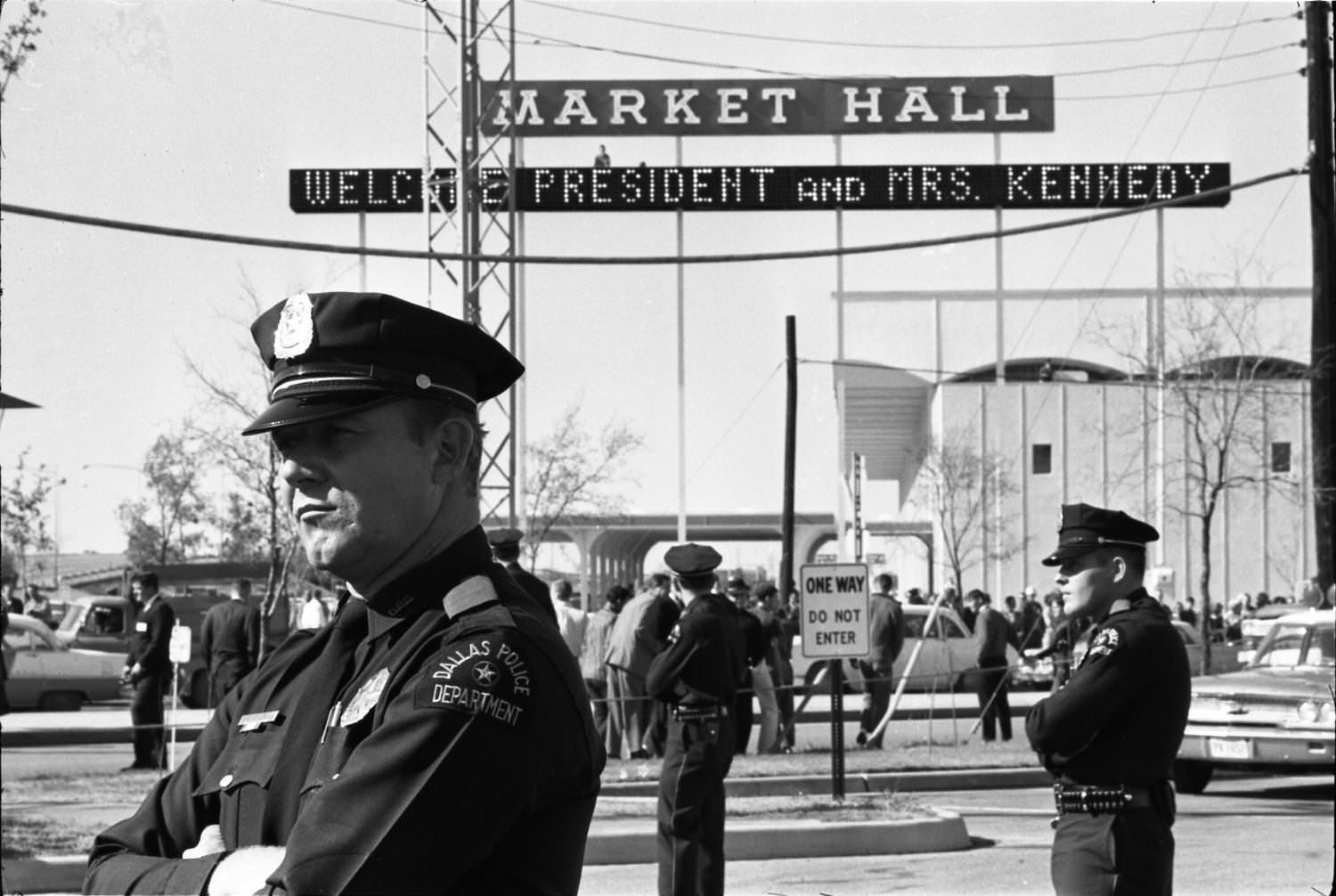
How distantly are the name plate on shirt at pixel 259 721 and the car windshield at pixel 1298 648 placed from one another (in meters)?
15.4

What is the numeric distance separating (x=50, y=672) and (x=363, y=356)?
85.2 feet

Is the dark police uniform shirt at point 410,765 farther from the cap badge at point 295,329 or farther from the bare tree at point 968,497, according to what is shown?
the bare tree at point 968,497

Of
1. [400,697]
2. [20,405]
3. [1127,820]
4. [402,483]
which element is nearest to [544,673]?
[400,697]

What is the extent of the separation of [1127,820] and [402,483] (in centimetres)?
349

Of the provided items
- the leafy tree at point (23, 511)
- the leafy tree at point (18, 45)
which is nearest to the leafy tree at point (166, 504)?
the leafy tree at point (23, 511)

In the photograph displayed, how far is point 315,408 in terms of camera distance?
2.59m

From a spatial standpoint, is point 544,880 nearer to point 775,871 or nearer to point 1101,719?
point 1101,719

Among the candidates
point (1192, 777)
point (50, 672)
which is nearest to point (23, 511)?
point (50, 672)

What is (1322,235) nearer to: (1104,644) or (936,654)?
(1104,644)

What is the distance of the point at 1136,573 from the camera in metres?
6.02

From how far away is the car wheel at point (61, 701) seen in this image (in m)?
26.9

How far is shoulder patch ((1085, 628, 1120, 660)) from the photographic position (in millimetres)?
5648

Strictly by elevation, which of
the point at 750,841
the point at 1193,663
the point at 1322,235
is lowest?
the point at 1193,663

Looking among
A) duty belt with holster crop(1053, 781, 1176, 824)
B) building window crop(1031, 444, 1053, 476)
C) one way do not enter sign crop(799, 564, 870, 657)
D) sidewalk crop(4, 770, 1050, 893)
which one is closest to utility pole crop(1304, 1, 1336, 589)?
one way do not enter sign crop(799, 564, 870, 657)
